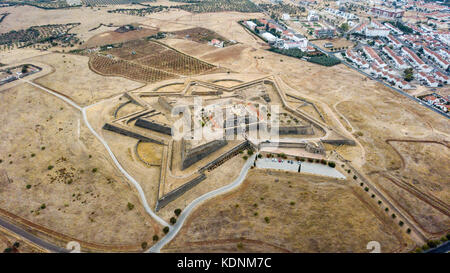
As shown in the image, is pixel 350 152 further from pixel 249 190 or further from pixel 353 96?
pixel 353 96

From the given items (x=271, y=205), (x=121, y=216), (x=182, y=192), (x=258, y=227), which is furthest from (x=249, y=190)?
(x=121, y=216)

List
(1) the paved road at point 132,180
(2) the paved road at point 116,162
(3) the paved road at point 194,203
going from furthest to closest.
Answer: (2) the paved road at point 116,162, (1) the paved road at point 132,180, (3) the paved road at point 194,203

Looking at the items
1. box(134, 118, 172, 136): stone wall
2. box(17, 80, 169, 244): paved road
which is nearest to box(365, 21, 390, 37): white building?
box(134, 118, 172, 136): stone wall

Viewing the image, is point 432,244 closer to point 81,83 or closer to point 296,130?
point 296,130

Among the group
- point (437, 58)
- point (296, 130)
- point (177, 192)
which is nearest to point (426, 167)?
point (296, 130)

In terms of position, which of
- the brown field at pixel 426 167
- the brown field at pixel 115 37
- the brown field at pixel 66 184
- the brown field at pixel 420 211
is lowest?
the brown field at pixel 66 184

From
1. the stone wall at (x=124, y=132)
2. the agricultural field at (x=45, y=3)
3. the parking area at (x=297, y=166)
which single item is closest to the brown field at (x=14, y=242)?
the stone wall at (x=124, y=132)

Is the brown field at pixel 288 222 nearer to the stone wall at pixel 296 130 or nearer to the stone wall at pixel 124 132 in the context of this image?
the stone wall at pixel 296 130
